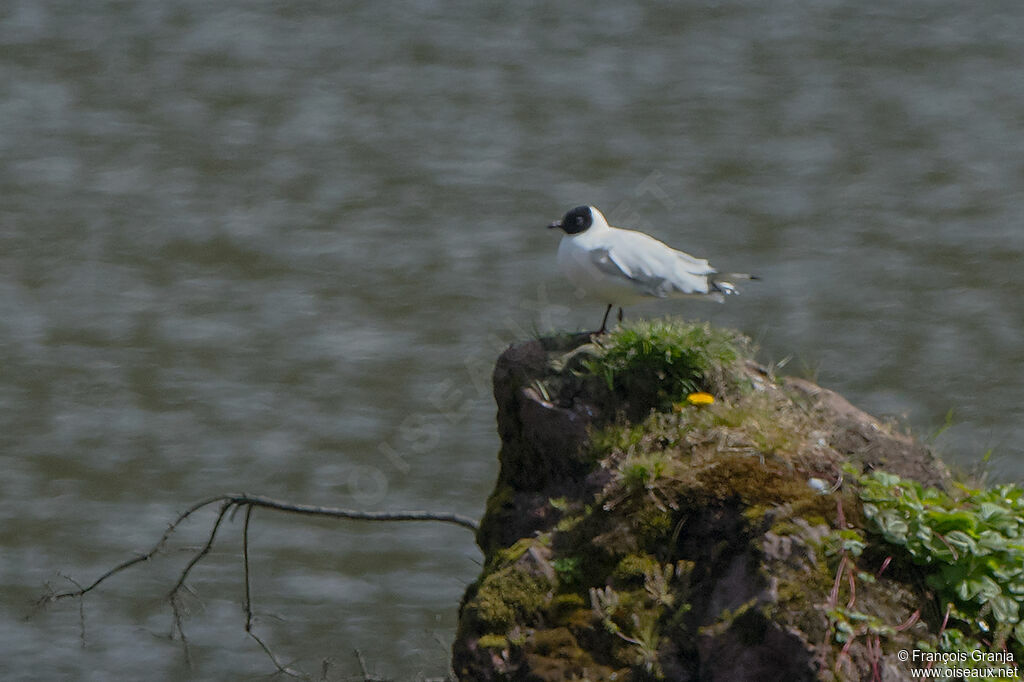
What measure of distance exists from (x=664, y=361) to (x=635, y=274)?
50 cm

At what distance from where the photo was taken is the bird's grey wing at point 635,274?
175 inches

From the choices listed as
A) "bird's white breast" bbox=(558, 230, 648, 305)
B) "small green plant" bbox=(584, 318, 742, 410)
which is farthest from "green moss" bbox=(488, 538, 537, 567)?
"bird's white breast" bbox=(558, 230, 648, 305)

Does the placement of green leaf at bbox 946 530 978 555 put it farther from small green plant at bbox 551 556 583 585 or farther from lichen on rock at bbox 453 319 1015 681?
small green plant at bbox 551 556 583 585

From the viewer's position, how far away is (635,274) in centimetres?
444

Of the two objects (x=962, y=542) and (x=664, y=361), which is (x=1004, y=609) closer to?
(x=962, y=542)

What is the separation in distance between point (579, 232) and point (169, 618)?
5.66 meters

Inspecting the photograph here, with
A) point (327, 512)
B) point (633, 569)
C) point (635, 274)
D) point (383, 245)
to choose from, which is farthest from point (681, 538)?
point (383, 245)

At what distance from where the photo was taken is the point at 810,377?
4.58 m

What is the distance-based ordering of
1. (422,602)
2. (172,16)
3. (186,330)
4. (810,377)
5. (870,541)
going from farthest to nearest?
(172,16)
(186,330)
(422,602)
(810,377)
(870,541)

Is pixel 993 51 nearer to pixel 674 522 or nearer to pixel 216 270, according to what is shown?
pixel 216 270

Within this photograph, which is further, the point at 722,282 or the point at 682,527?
the point at 722,282

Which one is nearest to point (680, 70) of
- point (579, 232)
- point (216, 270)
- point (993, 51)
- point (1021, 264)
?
point (993, 51)

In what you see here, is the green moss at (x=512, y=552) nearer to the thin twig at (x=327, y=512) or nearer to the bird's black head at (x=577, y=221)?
the bird's black head at (x=577, y=221)

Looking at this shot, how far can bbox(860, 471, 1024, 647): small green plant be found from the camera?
353cm
